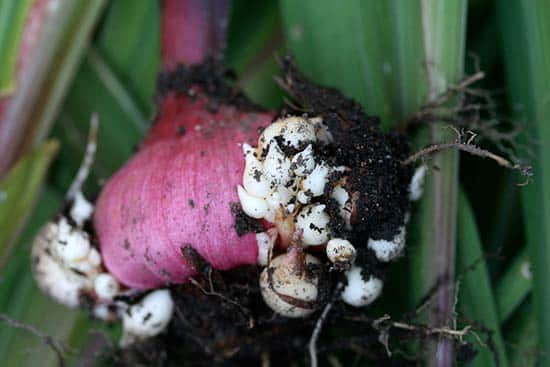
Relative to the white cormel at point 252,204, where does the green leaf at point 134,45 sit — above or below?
above

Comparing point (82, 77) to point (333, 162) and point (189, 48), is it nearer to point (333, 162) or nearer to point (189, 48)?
point (189, 48)

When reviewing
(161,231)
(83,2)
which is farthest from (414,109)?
(83,2)

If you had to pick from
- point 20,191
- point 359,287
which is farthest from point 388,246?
point 20,191

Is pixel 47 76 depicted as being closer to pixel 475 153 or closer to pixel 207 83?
pixel 207 83

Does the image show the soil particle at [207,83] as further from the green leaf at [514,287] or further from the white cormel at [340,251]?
the green leaf at [514,287]

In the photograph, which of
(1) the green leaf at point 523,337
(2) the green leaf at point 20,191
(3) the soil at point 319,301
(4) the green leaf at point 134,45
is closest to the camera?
(3) the soil at point 319,301

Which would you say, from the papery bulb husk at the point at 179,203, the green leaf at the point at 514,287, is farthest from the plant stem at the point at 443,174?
the papery bulb husk at the point at 179,203
